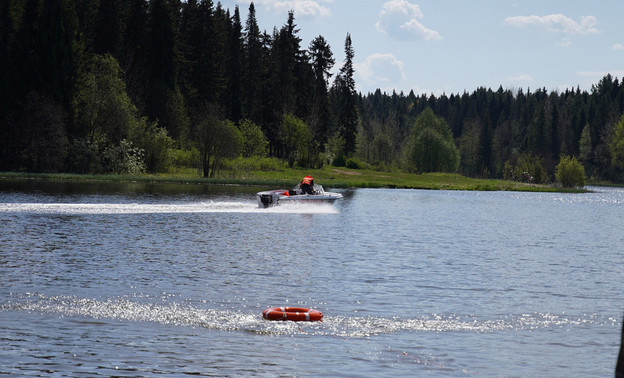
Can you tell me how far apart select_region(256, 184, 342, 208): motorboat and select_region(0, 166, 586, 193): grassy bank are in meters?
30.1

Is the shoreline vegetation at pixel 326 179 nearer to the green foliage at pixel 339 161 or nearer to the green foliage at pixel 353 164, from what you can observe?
the green foliage at pixel 353 164

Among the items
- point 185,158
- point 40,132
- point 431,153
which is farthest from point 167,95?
point 431,153

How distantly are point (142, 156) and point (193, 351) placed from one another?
80946mm

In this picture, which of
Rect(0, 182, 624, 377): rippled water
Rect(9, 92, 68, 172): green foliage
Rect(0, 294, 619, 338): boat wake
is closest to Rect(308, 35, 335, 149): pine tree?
Rect(9, 92, 68, 172): green foliage

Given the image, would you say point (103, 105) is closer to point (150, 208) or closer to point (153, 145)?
point (153, 145)

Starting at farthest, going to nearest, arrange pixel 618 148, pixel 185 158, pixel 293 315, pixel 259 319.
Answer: pixel 618 148 → pixel 185 158 → pixel 259 319 → pixel 293 315

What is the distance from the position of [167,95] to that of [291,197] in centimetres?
6032

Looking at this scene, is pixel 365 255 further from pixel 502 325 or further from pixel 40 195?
pixel 40 195

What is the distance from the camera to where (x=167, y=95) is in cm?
11056

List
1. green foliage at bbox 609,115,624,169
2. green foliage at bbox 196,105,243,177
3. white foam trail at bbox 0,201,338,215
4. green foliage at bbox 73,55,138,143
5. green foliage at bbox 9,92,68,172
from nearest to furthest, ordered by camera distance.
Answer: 1. white foam trail at bbox 0,201,338,215
2. green foliage at bbox 9,92,68,172
3. green foliage at bbox 73,55,138,143
4. green foliage at bbox 196,105,243,177
5. green foliage at bbox 609,115,624,169

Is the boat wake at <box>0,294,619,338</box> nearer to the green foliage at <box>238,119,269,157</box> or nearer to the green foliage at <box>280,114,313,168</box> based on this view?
the green foliage at <box>238,119,269,157</box>

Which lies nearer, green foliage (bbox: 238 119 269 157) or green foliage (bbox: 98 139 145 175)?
green foliage (bbox: 98 139 145 175)

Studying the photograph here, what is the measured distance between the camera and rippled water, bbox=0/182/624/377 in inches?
579

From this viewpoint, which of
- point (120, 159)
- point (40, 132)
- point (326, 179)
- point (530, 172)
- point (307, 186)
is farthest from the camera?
point (530, 172)
